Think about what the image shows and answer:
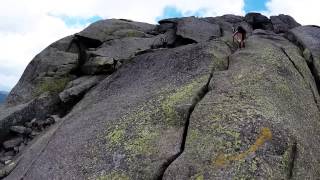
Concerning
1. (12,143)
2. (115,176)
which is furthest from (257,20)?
(115,176)

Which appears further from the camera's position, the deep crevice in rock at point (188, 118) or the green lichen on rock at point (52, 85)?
the green lichen on rock at point (52, 85)

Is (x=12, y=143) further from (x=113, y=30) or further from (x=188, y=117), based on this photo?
(x=113, y=30)

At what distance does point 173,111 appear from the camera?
78.1ft

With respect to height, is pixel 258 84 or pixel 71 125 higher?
pixel 258 84

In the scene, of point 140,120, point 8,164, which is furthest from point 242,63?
point 8,164

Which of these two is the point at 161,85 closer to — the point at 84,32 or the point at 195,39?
the point at 195,39

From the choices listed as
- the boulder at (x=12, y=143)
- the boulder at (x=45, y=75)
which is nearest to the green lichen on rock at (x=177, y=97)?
the boulder at (x=12, y=143)

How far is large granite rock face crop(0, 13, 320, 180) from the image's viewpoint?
20.2m

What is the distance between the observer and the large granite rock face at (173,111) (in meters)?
20.2

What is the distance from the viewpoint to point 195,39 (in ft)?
123

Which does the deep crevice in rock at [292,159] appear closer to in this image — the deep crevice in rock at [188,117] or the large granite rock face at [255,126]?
the large granite rock face at [255,126]

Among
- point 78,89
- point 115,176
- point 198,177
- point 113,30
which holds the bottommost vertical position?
point 115,176

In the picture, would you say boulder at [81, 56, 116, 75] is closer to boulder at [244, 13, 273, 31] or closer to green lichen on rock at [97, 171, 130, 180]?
green lichen on rock at [97, 171, 130, 180]

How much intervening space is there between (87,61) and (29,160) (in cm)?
1299
